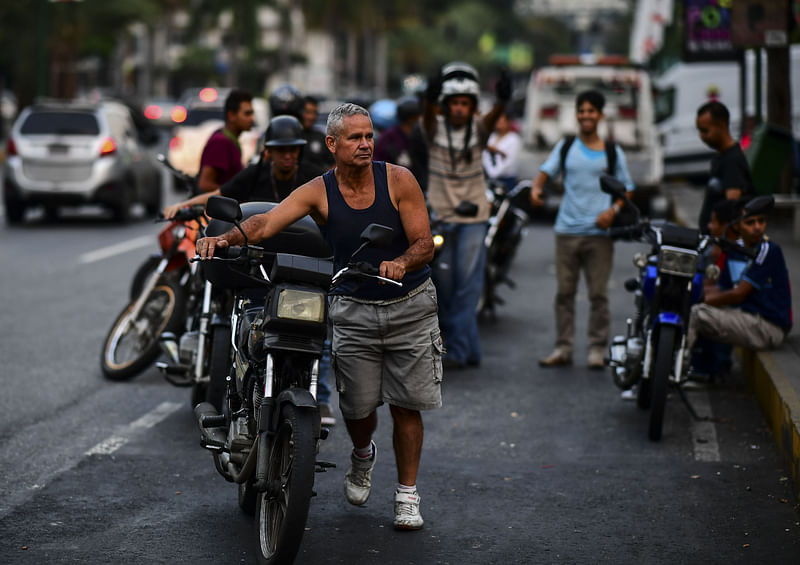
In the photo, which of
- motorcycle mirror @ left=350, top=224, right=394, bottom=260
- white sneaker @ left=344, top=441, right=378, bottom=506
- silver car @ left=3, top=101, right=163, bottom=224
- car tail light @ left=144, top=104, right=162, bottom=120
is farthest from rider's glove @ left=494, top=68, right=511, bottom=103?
car tail light @ left=144, top=104, right=162, bottom=120

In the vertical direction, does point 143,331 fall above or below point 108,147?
below

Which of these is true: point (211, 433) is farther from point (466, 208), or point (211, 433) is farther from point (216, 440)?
point (466, 208)

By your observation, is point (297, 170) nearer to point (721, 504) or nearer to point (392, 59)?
point (721, 504)

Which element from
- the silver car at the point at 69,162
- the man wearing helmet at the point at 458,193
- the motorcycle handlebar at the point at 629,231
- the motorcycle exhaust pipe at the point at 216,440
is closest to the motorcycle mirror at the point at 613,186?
the motorcycle handlebar at the point at 629,231

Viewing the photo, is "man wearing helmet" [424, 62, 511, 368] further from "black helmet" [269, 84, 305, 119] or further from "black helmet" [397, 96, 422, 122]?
"black helmet" [397, 96, 422, 122]

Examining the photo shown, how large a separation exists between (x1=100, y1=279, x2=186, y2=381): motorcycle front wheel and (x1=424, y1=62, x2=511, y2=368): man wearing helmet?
1.89 meters

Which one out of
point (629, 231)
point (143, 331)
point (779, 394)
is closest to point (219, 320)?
point (143, 331)

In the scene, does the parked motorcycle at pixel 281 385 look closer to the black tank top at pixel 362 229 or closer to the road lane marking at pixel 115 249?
the black tank top at pixel 362 229

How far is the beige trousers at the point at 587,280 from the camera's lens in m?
9.73

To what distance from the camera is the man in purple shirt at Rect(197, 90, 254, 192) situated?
8648 millimetres

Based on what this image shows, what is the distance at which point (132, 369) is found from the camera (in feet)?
29.8

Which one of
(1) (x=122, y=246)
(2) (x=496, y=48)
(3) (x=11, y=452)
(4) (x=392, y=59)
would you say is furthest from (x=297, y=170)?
(2) (x=496, y=48)

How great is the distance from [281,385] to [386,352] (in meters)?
0.58

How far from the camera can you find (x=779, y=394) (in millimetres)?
7531
